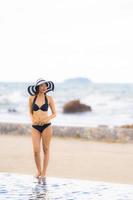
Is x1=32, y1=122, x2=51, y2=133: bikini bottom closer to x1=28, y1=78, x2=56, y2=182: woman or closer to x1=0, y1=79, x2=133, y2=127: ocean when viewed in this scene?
x1=28, y1=78, x2=56, y2=182: woman

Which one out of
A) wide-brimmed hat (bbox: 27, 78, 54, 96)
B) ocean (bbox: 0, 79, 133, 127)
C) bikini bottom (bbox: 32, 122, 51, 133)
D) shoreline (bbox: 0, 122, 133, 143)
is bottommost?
bikini bottom (bbox: 32, 122, 51, 133)

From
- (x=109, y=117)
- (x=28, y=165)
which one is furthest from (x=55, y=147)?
(x=109, y=117)

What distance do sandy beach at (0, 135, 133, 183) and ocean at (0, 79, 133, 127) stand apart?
12.0m

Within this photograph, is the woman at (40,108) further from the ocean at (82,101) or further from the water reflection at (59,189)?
the ocean at (82,101)

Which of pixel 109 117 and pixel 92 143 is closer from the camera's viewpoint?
pixel 92 143

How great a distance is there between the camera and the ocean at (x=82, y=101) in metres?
32.4

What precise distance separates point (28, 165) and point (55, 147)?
102 inches

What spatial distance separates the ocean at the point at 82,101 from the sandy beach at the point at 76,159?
472 inches

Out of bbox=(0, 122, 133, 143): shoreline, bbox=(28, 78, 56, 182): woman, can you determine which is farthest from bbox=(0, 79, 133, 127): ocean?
bbox=(28, 78, 56, 182): woman

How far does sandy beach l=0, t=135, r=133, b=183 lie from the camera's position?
32.8 feet

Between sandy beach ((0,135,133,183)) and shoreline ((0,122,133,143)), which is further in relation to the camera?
shoreline ((0,122,133,143))

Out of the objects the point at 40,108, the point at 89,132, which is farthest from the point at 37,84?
the point at 89,132

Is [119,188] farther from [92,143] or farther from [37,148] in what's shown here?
[92,143]

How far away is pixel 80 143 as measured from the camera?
14.3 meters
